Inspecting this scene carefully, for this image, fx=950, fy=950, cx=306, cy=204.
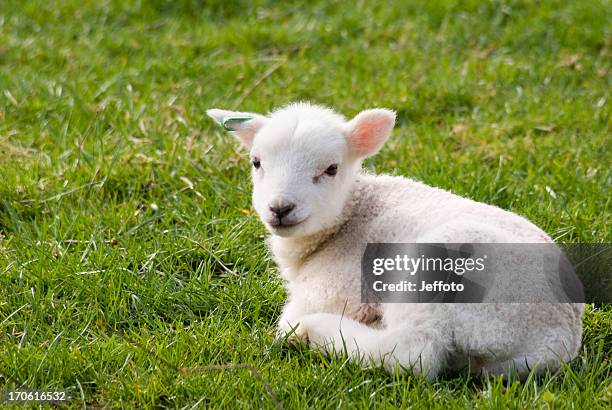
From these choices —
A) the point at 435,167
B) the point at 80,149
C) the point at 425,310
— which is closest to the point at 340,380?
the point at 425,310

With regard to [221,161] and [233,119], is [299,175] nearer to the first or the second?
[233,119]

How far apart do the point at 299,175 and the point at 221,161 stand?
6.56 ft

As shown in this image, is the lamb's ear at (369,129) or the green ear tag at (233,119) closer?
the lamb's ear at (369,129)

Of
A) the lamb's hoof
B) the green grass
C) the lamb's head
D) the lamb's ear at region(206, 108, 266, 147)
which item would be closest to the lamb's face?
the lamb's head

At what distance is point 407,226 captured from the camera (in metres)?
4.71

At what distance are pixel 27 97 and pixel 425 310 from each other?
4.54 metres

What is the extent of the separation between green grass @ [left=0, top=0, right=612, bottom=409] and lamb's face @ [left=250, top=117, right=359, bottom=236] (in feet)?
1.99

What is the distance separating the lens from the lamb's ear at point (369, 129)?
4.91 metres

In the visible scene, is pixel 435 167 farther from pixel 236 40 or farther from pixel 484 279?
pixel 236 40

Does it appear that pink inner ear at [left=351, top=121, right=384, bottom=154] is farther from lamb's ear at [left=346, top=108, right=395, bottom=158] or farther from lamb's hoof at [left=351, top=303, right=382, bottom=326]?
lamb's hoof at [left=351, top=303, right=382, bottom=326]

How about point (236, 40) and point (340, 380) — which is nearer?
point (340, 380)

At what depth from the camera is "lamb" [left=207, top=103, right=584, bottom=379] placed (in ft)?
13.7

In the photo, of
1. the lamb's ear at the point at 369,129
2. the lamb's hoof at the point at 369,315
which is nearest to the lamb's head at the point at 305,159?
the lamb's ear at the point at 369,129

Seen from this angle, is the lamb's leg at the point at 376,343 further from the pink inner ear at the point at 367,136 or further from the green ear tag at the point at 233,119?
the green ear tag at the point at 233,119
